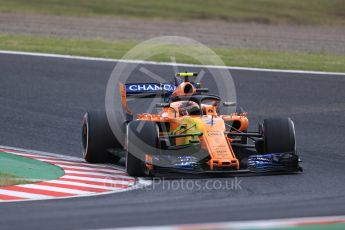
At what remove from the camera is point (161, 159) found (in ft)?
39.1

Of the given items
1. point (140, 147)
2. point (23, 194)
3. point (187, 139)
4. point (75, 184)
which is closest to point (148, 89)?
point (187, 139)

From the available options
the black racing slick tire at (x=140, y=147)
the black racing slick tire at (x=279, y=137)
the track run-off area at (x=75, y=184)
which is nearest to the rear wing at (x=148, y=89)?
the track run-off area at (x=75, y=184)

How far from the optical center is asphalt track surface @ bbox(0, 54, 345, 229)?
8766mm

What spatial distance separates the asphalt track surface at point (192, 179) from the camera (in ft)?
28.8

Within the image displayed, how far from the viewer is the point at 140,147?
39.1 ft

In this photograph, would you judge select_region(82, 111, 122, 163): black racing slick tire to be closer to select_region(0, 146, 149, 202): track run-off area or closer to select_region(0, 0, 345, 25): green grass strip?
select_region(0, 146, 149, 202): track run-off area

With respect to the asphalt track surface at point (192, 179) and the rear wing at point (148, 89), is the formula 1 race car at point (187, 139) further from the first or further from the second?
the asphalt track surface at point (192, 179)

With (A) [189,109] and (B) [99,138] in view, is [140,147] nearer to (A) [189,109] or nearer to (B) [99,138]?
(A) [189,109]

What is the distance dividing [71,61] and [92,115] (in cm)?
789

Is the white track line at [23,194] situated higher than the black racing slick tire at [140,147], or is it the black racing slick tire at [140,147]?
the black racing slick tire at [140,147]

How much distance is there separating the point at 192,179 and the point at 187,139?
0.78 meters

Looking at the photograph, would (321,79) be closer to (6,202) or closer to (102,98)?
(102,98)

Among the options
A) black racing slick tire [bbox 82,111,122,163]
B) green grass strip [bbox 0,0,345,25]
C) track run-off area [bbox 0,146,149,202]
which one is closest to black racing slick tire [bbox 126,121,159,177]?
track run-off area [bbox 0,146,149,202]

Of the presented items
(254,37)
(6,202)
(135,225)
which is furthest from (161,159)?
(254,37)
